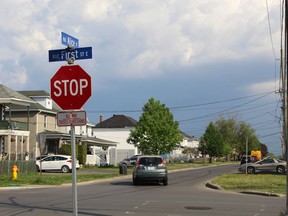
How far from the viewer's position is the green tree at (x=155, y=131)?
58.9 meters

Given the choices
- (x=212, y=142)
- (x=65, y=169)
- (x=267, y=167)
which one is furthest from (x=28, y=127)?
(x=212, y=142)

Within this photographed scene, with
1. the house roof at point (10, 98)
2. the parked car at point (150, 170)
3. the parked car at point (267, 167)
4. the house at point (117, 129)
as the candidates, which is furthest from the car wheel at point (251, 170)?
the house at point (117, 129)

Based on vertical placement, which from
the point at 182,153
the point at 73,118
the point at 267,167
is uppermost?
the point at 73,118

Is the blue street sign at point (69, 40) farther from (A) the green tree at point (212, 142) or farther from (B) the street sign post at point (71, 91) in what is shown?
(A) the green tree at point (212, 142)

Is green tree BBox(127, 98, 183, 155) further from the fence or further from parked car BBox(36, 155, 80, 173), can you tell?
the fence

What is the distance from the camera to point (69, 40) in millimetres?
8273

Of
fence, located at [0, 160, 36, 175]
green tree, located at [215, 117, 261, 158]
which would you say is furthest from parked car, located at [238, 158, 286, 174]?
green tree, located at [215, 117, 261, 158]

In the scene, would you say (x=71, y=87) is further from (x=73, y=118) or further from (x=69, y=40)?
(x=69, y=40)

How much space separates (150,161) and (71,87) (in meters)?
19.3

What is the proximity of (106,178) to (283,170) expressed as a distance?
57.1ft

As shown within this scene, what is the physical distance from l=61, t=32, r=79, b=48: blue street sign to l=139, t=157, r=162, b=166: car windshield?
18191mm

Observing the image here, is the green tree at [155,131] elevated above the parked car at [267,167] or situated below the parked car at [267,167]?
above

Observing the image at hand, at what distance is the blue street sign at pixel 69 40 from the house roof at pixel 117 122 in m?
83.5

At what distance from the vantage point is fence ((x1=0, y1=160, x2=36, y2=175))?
32.3 meters
